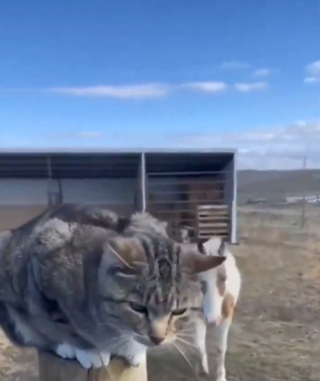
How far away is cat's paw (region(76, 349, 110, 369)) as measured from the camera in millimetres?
1109

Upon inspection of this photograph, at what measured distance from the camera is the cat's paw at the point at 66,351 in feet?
3.88

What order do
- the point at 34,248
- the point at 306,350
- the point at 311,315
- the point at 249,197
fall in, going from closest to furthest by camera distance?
1. the point at 34,248
2. the point at 306,350
3. the point at 311,315
4. the point at 249,197

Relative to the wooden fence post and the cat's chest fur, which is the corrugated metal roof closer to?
the cat's chest fur

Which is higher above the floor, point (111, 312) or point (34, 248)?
point (34, 248)

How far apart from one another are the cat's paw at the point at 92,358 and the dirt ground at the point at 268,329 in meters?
1.77

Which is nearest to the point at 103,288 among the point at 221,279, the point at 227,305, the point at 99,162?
the point at 221,279

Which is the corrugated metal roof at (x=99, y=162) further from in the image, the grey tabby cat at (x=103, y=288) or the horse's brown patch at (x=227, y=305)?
the grey tabby cat at (x=103, y=288)

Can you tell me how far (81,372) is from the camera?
1075 mm

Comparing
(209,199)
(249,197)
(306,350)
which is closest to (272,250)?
(209,199)

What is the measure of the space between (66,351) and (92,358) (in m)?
0.11

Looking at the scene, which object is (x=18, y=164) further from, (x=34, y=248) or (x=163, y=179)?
(x=34, y=248)

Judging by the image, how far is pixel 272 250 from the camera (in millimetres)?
6523

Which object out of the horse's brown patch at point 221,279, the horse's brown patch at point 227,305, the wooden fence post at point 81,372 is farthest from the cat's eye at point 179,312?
the horse's brown patch at point 227,305

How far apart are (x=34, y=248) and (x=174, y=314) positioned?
0.42m
